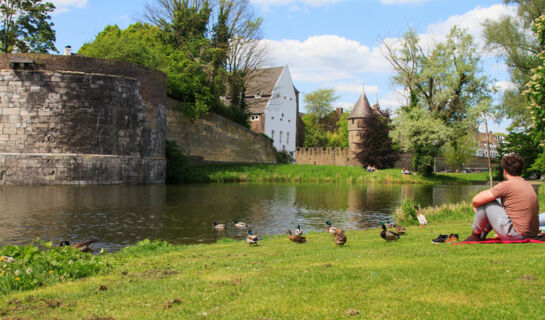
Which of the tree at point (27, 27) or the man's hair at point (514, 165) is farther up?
the tree at point (27, 27)

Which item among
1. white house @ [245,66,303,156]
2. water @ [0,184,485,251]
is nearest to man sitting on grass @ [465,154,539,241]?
water @ [0,184,485,251]

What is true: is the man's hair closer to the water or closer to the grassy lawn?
the grassy lawn

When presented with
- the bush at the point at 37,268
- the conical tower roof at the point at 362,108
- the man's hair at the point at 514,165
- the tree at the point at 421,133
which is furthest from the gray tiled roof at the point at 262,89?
the man's hair at the point at 514,165

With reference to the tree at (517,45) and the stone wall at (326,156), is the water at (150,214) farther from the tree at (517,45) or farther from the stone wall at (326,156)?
the stone wall at (326,156)

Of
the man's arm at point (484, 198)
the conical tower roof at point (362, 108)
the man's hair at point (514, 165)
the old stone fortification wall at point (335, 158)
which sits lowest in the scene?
the man's arm at point (484, 198)

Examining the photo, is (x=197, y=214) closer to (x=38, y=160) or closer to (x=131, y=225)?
(x=131, y=225)

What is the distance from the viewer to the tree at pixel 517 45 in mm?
34000

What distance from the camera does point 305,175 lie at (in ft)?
141

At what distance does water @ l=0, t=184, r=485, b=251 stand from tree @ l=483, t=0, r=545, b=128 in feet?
55.5

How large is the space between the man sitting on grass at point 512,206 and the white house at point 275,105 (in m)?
55.1

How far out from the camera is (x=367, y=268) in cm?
620

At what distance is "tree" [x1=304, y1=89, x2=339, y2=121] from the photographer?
278 feet

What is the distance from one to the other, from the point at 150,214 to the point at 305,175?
27187mm

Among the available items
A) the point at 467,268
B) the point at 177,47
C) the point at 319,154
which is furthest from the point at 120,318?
the point at 319,154
